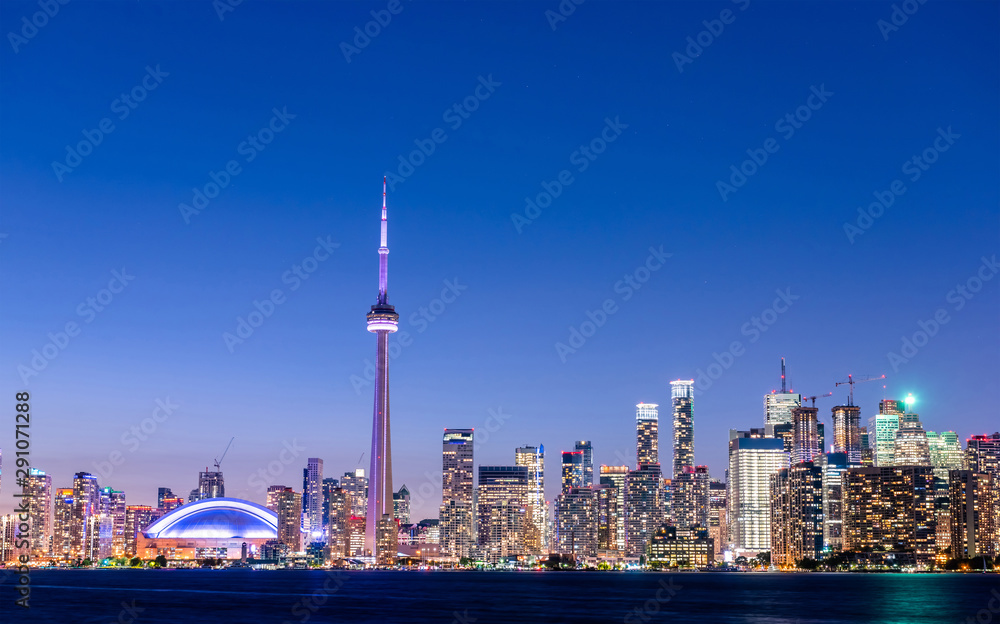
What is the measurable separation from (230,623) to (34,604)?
4659cm

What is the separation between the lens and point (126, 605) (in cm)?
14738

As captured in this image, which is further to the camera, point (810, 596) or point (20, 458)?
point (810, 596)

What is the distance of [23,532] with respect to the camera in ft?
289

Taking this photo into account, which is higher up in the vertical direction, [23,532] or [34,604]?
[23,532]

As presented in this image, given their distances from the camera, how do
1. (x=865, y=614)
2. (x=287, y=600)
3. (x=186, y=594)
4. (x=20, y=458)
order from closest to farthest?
1. (x=20, y=458)
2. (x=865, y=614)
3. (x=287, y=600)
4. (x=186, y=594)

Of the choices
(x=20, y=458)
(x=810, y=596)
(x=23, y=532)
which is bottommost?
(x=810, y=596)

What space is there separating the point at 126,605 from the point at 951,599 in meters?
127

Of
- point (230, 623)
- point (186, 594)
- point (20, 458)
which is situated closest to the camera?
point (20, 458)

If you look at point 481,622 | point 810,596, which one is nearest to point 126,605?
point 481,622

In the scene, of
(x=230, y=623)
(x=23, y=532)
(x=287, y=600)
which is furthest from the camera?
(x=287, y=600)

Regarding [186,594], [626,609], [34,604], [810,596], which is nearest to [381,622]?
[626,609]

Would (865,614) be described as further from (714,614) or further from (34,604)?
Result: (34,604)

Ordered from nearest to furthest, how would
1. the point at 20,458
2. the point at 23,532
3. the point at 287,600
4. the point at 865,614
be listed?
the point at 20,458
the point at 23,532
the point at 865,614
the point at 287,600

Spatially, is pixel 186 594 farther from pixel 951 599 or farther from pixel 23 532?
pixel 951 599
